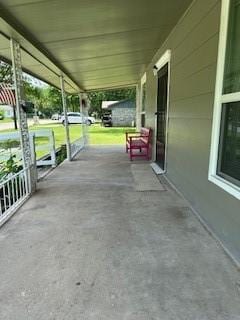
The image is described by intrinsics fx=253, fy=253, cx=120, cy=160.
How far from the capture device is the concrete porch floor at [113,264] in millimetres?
1602

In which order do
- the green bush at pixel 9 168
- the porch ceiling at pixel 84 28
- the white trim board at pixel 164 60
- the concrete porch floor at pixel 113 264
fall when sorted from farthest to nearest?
the white trim board at pixel 164 60 < the green bush at pixel 9 168 < the porch ceiling at pixel 84 28 < the concrete porch floor at pixel 113 264

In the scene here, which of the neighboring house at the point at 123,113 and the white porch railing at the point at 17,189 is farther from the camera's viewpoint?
the neighboring house at the point at 123,113

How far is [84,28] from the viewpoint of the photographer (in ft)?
10.5

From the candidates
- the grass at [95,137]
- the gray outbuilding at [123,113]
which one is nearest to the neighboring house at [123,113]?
the gray outbuilding at [123,113]

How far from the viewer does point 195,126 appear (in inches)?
122

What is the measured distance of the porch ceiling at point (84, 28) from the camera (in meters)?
2.58

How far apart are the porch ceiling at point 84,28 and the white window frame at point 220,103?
921 millimetres

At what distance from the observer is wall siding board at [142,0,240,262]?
236cm

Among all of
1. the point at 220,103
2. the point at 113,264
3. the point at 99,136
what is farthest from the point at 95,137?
the point at 113,264

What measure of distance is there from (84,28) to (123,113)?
22758 millimetres

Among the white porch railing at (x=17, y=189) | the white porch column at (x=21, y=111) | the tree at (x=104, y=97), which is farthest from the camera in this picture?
the tree at (x=104, y=97)

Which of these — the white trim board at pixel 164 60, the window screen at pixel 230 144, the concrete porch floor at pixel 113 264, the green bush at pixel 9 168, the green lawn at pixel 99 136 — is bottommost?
the green lawn at pixel 99 136

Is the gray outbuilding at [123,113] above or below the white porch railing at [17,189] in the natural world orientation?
above

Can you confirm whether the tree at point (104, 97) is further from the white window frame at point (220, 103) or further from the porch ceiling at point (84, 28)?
the white window frame at point (220, 103)
